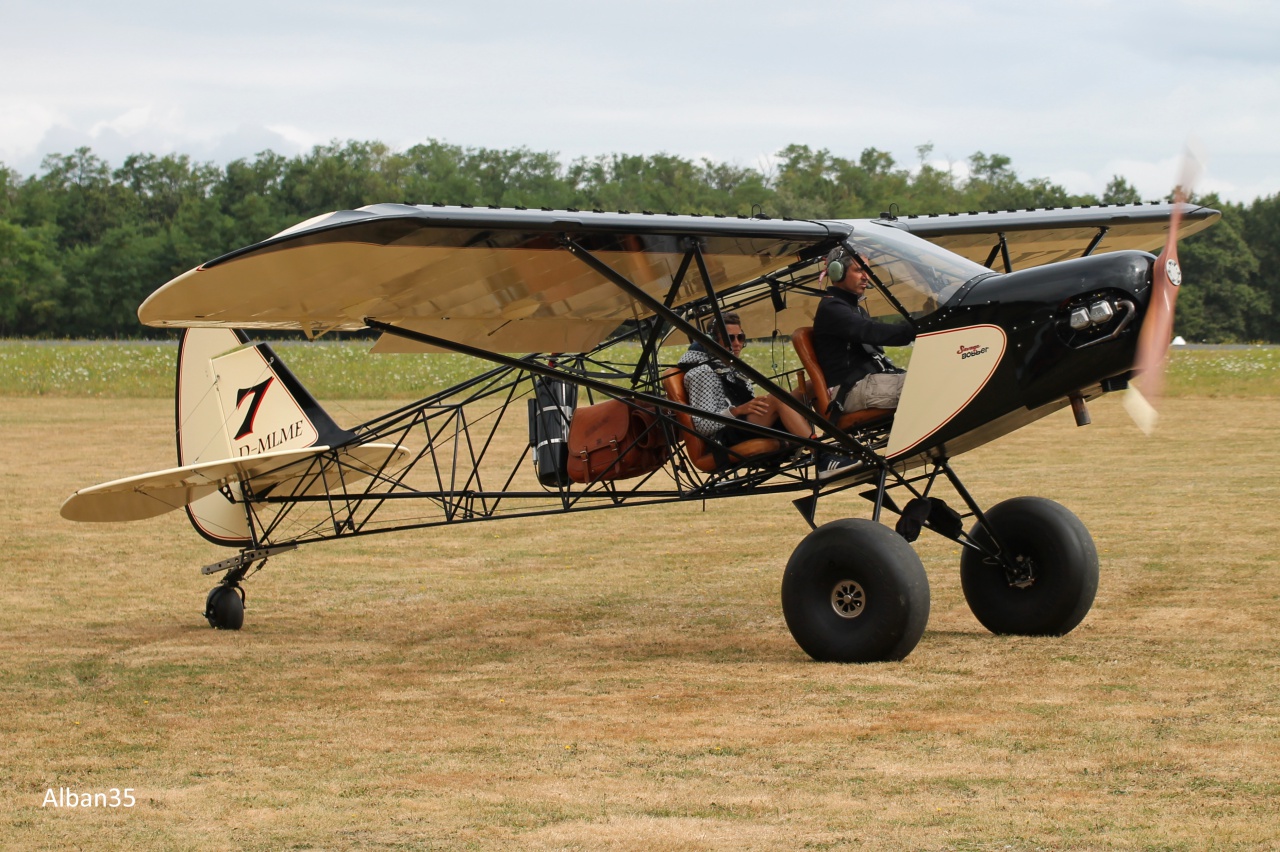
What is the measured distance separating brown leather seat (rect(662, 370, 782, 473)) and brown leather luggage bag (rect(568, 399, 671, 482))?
1.09ft

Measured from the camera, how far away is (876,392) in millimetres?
7973

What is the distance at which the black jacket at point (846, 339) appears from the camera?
7.84 meters

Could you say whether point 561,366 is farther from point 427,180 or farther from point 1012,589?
point 427,180

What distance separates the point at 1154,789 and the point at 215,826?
3544 millimetres

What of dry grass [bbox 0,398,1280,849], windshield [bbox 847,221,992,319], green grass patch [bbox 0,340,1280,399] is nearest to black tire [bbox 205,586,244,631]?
dry grass [bbox 0,398,1280,849]

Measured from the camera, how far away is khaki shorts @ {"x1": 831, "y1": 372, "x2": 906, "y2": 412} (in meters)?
7.95

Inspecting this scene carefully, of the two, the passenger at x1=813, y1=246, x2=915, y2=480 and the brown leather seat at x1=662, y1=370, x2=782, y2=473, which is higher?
the passenger at x1=813, y1=246, x2=915, y2=480

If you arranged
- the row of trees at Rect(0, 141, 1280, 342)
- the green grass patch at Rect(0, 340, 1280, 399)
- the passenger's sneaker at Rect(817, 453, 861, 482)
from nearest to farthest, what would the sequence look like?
1. the passenger's sneaker at Rect(817, 453, 861, 482)
2. the green grass patch at Rect(0, 340, 1280, 399)
3. the row of trees at Rect(0, 141, 1280, 342)

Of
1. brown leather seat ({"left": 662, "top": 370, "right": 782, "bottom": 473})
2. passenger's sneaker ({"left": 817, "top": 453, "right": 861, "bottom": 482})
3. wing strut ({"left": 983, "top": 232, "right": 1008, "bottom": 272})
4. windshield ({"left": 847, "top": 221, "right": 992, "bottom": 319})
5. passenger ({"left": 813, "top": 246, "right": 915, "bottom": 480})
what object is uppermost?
wing strut ({"left": 983, "top": 232, "right": 1008, "bottom": 272})

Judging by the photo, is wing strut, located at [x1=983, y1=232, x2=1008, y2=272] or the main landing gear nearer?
the main landing gear

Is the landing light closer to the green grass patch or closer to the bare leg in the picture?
the bare leg

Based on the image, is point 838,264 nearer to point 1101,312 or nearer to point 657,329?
point 657,329

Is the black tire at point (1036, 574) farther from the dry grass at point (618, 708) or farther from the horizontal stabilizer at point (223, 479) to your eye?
the horizontal stabilizer at point (223, 479)

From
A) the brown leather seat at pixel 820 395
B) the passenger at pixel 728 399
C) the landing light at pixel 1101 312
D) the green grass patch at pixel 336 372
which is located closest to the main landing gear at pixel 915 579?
the brown leather seat at pixel 820 395
